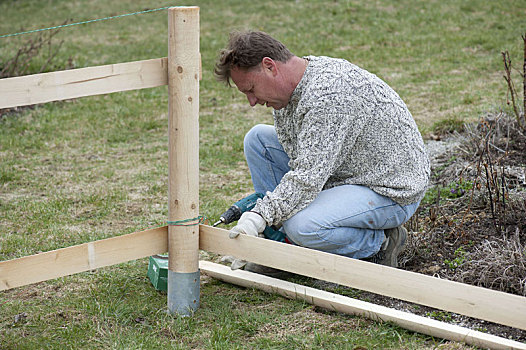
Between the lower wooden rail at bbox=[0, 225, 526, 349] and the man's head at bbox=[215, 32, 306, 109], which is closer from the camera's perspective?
the lower wooden rail at bbox=[0, 225, 526, 349]

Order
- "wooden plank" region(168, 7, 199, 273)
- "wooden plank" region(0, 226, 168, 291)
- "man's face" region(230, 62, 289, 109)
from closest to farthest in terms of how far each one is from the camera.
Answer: "wooden plank" region(0, 226, 168, 291) < "wooden plank" region(168, 7, 199, 273) < "man's face" region(230, 62, 289, 109)

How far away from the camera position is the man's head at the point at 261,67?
291cm

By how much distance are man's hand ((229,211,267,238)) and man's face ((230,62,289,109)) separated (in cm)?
52

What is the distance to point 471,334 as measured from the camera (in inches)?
107

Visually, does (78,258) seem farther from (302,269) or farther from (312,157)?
(312,157)

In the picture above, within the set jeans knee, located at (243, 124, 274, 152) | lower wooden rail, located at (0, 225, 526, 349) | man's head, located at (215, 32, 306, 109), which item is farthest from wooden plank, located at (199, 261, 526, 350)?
man's head, located at (215, 32, 306, 109)

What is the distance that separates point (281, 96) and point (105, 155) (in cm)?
320

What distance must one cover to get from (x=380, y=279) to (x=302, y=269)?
0.33 metres

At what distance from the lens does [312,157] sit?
9.44 ft

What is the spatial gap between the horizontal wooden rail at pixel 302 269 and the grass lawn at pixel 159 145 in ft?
1.00

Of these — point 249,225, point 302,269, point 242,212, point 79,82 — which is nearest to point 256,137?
point 242,212

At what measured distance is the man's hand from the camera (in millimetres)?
2859

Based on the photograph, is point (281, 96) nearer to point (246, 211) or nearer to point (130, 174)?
point (246, 211)

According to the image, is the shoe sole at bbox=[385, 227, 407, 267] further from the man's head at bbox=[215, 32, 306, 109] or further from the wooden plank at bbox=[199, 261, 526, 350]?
the man's head at bbox=[215, 32, 306, 109]
